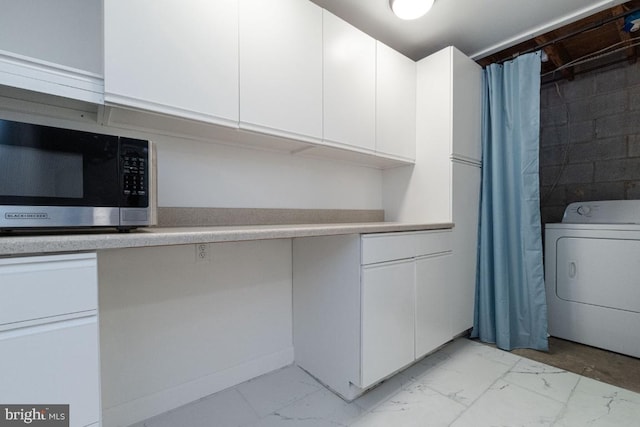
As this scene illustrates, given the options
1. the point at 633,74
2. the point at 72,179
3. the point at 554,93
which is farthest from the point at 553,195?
the point at 72,179

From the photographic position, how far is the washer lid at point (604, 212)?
201cm

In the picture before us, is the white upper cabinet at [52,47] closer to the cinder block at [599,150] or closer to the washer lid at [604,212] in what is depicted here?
the washer lid at [604,212]

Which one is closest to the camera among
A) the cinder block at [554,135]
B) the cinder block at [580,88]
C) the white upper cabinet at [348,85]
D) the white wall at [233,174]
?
the white wall at [233,174]

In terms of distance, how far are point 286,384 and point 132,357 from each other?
0.81 meters

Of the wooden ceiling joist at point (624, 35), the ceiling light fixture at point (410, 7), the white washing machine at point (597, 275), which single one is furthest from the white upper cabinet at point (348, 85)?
the white washing machine at point (597, 275)

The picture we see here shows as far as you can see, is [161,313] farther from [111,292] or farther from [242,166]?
[242,166]

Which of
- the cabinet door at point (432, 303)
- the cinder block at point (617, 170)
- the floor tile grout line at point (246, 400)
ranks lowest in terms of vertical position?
the floor tile grout line at point (246, 400)

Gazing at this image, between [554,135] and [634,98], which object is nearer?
[634,98]

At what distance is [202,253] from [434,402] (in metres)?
1.46

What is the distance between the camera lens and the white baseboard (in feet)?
4.00

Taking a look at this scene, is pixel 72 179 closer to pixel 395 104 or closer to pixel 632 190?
pixel 395 104

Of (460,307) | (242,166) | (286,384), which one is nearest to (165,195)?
(242,166)

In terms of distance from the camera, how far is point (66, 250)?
0.68 meters

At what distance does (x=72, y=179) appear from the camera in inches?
31.8
